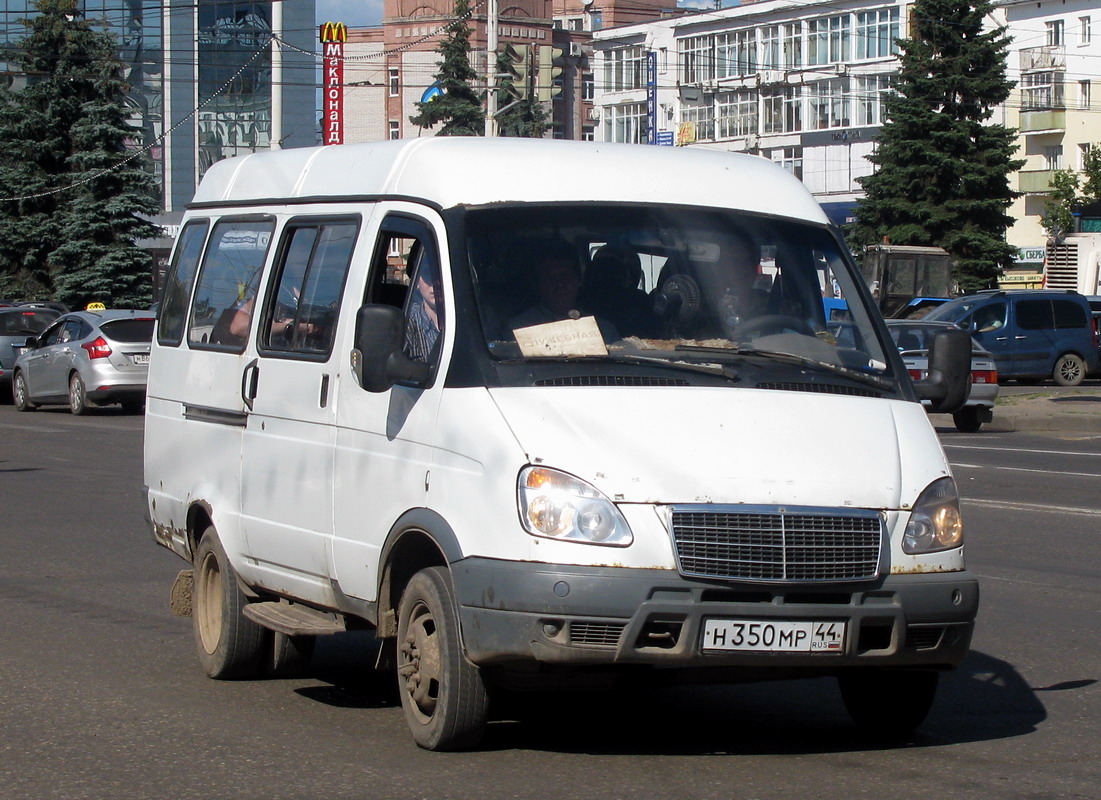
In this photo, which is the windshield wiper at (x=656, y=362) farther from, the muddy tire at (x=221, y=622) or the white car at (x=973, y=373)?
the white car at (x=973, y=373)

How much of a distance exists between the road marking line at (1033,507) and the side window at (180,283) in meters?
7.70

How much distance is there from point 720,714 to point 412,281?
203 cm

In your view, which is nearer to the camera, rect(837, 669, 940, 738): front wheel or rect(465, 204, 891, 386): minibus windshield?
rect(465, 204, 891, 386): minibus windshield

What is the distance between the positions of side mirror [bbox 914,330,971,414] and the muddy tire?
9.48 ft

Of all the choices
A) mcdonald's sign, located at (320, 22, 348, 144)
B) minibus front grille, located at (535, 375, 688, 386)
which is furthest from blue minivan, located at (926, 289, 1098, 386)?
minibus front grille, located at (535, 375, 688, 386)

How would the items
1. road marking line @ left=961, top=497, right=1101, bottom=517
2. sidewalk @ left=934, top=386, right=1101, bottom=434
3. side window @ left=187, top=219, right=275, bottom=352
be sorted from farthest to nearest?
1. sidewalk @ left=934, top=386, right=1101, bottom=434
2. road marking line @ left=961, top=497, right=1101, bottom=517
3. side window @ left=187, top=219, right=275, bottom=352

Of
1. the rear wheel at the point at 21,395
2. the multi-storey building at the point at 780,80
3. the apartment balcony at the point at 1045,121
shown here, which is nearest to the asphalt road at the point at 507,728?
the rear wheel at the point at 21,395

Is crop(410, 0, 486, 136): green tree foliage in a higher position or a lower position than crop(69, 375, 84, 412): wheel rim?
higher

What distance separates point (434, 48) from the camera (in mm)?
110812

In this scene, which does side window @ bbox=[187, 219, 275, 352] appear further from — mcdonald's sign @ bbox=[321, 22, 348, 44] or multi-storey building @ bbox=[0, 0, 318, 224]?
multi-storey building @ bbox=[0, 0, 318, 224]

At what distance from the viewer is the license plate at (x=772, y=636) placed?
17.3 ft

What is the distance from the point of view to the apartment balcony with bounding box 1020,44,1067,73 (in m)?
79.7

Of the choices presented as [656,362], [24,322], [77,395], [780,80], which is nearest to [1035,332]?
[77,395]

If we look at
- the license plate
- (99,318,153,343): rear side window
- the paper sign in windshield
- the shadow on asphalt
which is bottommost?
the shadow on asphalt
